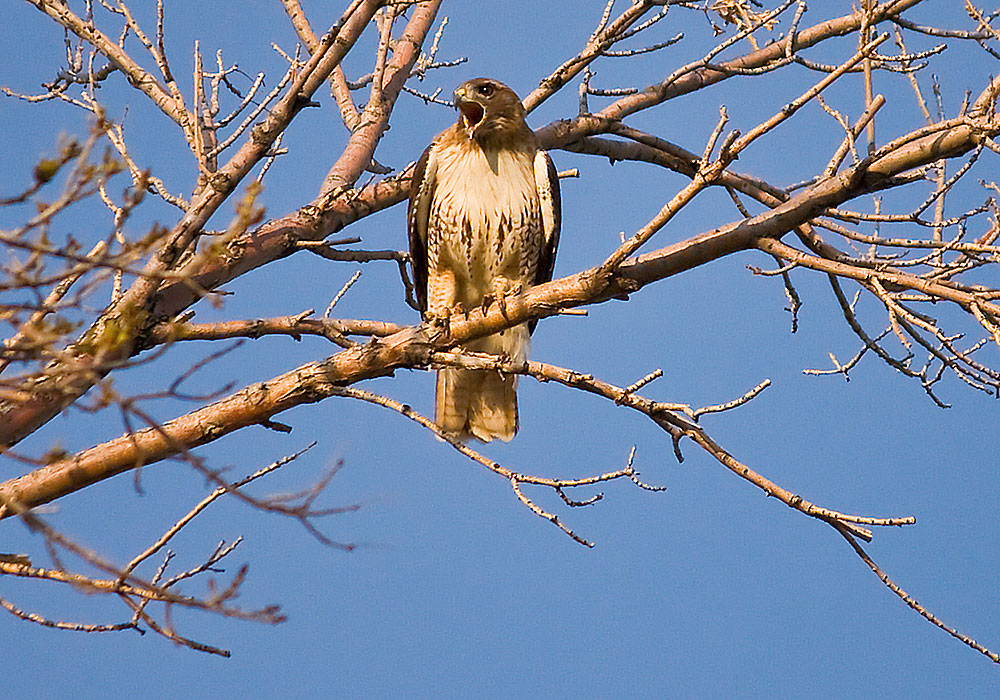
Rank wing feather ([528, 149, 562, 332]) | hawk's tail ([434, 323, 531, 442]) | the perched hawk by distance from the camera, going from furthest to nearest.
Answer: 1. hawk's tail ([434, 323, 531, 442])
2. wing feather ([528, 149, 562, 332])
3. the perched hawk

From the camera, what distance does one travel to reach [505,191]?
5.22 meters

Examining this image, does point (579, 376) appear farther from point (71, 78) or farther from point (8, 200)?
point (71, 78)

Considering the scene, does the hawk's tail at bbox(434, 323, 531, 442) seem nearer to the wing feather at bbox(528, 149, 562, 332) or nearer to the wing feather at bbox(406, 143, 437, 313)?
the wing feather at bbox(406, 143, 437, 313)

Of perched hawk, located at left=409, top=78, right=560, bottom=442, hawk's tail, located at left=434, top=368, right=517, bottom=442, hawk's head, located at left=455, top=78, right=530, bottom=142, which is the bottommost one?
hawk's tail, located at left=434, top=368, right=517, bottom=442

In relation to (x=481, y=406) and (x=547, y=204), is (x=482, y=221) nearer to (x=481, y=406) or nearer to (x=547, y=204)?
(x=547, y=204)

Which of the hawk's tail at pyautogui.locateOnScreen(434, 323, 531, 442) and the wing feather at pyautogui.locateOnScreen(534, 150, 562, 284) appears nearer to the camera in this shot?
the wing feather at pyautogui.locateOnScreen(534, 150, 562, 284)

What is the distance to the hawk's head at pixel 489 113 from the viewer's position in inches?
208

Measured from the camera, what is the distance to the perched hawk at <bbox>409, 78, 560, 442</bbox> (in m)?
5.22

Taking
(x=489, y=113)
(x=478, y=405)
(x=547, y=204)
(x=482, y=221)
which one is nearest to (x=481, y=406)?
(x=478, y=405)

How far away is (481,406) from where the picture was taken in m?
5.49

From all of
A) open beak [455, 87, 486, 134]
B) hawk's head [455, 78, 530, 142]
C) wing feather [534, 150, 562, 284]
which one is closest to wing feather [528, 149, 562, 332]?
wing feather [534, 150, 562, 284]

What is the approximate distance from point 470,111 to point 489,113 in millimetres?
106

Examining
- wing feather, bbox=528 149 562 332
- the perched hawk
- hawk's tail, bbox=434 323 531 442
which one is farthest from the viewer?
hawk's tail, bbox=434 323 531 442

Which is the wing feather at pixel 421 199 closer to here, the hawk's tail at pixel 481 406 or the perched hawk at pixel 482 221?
the perched hawk at pixel 482 221
